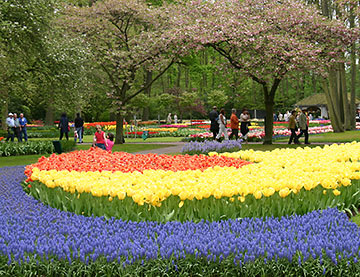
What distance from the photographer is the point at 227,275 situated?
4.05m

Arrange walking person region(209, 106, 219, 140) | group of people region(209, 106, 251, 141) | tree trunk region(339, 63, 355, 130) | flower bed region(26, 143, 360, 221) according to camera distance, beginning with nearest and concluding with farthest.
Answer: flower bed region(26, 143, 360, 221)
group of people region(209, 106, 251, 141)
walking person region(209, 106, 219, 140)
tree trunk region(339, 63, 355, 130)

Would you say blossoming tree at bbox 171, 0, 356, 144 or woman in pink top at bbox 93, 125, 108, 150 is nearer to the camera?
woman in pink top at bbox 93, 125, 108, 150

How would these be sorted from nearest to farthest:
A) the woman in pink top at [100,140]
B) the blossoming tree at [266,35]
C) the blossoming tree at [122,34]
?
1. the woman in pink top at [100,140]
2. the blossoming tree at [266,35]
3. the blossoming tree at [122,34]

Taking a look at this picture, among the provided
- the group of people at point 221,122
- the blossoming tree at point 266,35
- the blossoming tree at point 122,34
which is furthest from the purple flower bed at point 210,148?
the blossoming tree at point 122,34

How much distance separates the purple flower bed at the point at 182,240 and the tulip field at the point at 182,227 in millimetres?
10

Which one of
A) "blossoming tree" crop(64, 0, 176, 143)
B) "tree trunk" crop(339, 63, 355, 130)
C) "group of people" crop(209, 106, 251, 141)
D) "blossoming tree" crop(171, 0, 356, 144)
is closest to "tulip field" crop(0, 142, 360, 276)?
"blossoming tree" crop(171, 0, 356, 144)

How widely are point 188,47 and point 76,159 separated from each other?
10765 millimetres

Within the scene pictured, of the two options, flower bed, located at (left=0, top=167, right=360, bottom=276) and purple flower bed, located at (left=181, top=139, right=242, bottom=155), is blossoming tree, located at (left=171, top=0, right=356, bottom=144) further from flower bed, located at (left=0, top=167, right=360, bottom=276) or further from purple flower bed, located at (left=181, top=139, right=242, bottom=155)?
flower bed, located at (left=0, top=167, right=360, bottom=276)

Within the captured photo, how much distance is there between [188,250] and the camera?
13.3 feet

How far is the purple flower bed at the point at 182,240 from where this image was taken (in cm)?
403

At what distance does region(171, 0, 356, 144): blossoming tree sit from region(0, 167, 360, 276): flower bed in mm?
14259

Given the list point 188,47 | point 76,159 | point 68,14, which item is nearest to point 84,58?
point 188,47

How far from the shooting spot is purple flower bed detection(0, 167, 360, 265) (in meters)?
4.03

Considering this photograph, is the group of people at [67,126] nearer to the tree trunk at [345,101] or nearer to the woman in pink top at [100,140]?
the woman in pink top at [100,140]
